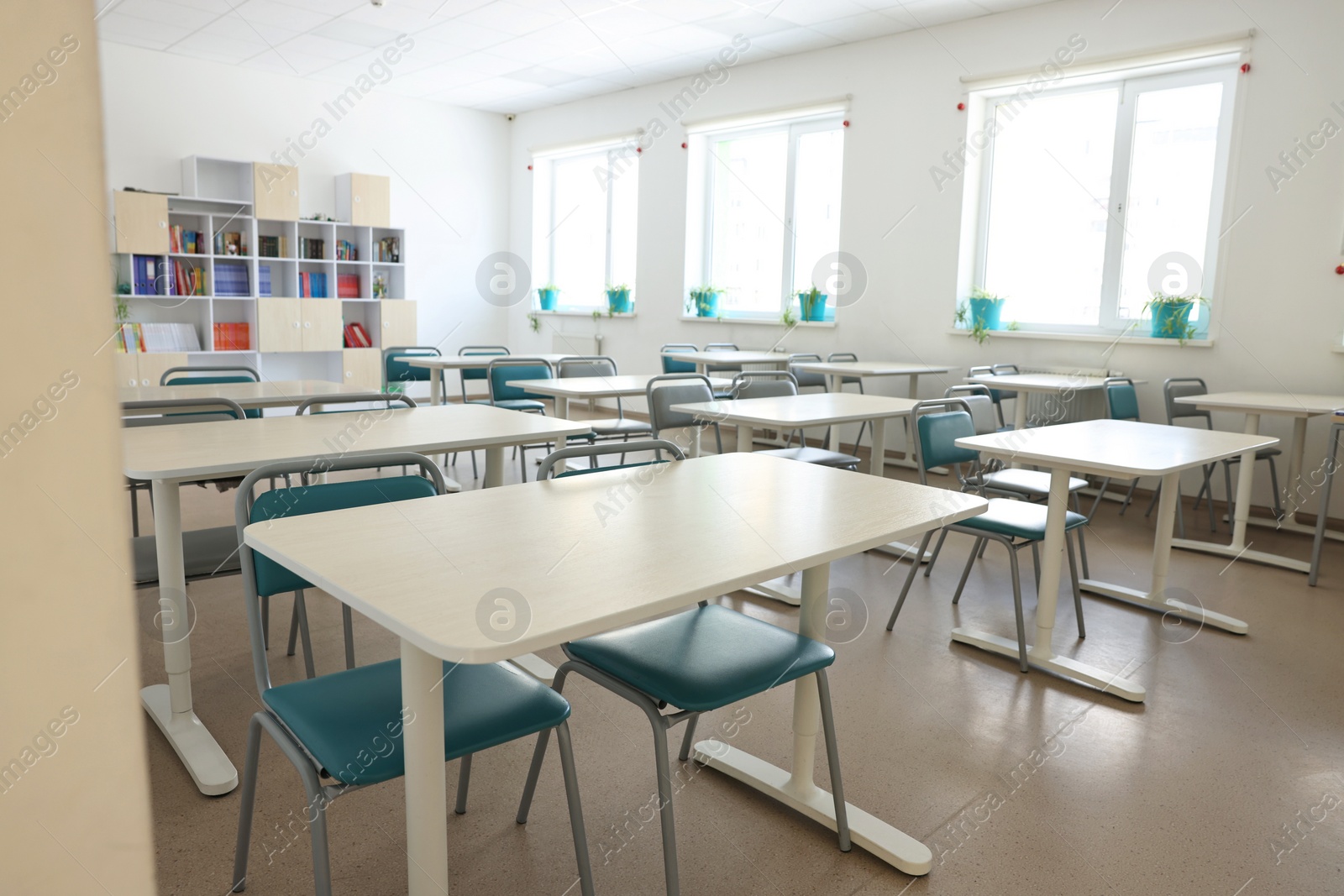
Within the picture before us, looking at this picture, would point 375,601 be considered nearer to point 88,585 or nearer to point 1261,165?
point 88,585

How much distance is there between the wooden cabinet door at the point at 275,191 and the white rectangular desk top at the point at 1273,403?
7027 millimetres

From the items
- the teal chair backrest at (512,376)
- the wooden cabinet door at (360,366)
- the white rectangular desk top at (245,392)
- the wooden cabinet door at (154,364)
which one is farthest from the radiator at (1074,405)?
the wooden cabinet door at (154,364)

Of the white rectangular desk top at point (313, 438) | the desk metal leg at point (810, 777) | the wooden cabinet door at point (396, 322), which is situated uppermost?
the wooden cabinet door at point (396, 322)

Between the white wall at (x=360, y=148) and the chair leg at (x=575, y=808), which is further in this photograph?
the white wall at (x=360, y=148)

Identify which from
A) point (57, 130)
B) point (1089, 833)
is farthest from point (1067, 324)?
point (57, 130)

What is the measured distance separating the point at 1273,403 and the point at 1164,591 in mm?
1432

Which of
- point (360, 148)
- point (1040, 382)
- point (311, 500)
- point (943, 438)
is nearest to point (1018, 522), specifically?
point (943, 438)

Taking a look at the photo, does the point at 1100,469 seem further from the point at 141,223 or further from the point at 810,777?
the point at 141,223

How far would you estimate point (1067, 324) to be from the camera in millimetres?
5973

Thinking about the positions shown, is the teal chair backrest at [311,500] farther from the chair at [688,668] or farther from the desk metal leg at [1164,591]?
the desk metal leg at [1164,591]

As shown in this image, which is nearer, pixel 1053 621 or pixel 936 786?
pixel 936 786

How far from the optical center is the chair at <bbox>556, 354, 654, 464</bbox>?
4617 millimetres

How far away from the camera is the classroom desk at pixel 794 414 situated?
3.42 metres

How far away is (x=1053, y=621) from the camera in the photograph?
9.48 ft
